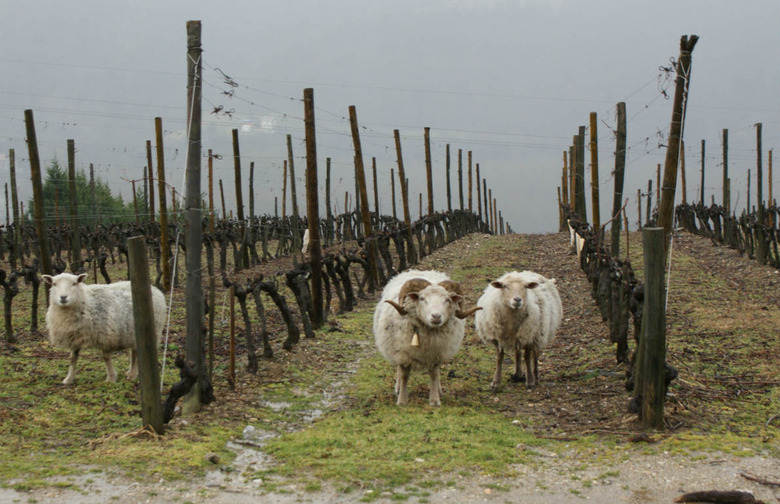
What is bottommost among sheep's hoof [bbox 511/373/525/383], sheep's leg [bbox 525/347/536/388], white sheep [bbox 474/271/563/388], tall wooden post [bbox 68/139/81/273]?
sheep's hoof [bbox 511/373/525/383]

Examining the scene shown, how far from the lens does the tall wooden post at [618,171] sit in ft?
56.3

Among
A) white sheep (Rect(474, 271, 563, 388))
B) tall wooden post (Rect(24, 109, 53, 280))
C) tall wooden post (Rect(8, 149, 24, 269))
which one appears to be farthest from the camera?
tall wooden post (Rect(8, 149, 24, 269))

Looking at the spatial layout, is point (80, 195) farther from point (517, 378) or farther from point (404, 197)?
point (517, 378)

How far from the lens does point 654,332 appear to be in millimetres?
7141

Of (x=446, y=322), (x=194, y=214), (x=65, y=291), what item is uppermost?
(x=194, y=214)

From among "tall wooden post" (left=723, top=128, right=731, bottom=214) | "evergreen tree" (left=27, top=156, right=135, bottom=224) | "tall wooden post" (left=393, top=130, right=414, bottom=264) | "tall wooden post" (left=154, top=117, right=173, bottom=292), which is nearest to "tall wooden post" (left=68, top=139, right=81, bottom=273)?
"tall wooden post" (left=154, top=117, right=173, bottom=292)

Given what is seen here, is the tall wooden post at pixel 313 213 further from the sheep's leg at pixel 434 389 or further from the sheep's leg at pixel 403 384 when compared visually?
the sheep's leg at pixel 434 389

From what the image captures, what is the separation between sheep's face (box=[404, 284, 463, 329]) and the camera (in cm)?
848

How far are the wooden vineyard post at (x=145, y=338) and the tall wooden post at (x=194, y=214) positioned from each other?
1325mm

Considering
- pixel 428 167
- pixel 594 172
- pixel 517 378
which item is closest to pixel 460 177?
pixel 428 167

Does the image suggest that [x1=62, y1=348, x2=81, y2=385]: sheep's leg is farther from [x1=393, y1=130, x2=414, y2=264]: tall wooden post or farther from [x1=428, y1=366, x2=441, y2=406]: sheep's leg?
[x1=393, y1=130, x2=414, y2=264]: tall wooden post

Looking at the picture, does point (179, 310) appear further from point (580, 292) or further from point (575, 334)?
point (580, 292)

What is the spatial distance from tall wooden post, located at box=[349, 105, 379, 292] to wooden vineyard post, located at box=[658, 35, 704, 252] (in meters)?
10.4

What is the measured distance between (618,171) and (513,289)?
336 inches
